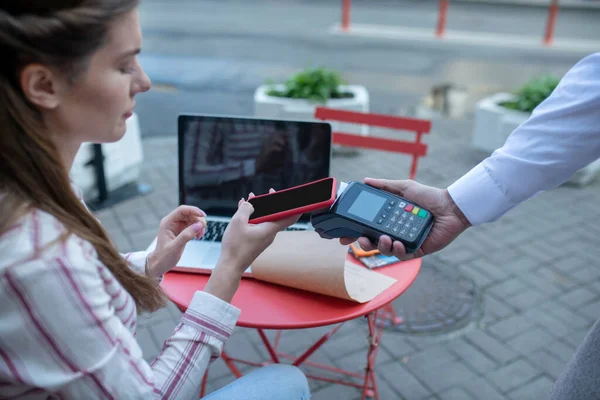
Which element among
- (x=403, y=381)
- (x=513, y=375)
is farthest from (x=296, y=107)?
(x=513, y=375)

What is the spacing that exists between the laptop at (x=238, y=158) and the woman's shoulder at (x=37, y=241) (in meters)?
0.88

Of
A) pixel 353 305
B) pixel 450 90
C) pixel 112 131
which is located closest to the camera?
pixel 112 131

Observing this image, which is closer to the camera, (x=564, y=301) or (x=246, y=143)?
(x=246, y=143)

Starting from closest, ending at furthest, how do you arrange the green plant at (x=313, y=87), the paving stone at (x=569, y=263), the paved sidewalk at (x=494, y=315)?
the paved sidewalk at (x=494, y=315), the paving stone at (x=569, y=263), the green plant at (x=313, y=87)

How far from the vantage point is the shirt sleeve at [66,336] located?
0.92 meters

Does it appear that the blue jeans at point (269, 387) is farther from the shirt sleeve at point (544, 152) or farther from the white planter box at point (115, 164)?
the white planter box at point (115, 164)

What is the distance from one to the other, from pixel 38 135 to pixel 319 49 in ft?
30.3

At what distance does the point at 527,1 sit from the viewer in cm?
1628

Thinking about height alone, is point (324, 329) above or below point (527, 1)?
below

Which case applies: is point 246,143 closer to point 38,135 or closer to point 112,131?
point 112,131

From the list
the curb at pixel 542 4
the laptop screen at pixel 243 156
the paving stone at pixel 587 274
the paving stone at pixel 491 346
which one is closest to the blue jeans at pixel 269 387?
the laptop screen at pixel 243 156

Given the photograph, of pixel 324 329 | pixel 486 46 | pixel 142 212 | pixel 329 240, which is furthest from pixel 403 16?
pixel 329 240

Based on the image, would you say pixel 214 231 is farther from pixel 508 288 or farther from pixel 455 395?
pixel 508 288

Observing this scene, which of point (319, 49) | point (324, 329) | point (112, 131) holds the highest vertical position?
point (112, 131)
